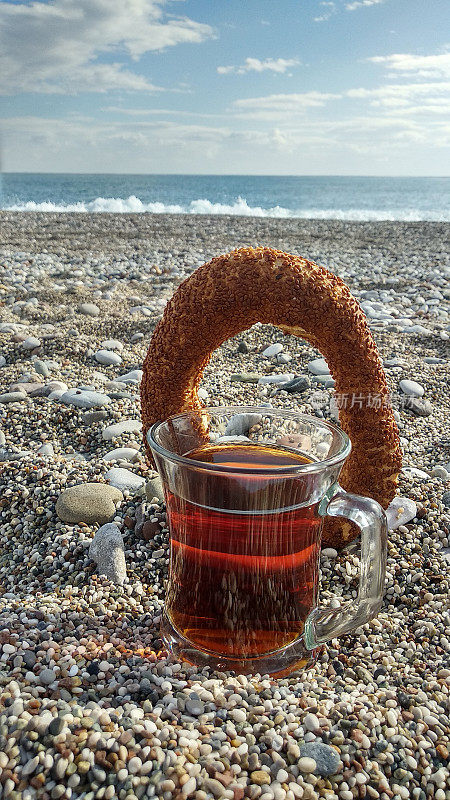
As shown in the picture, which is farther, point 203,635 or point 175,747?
point 203,635

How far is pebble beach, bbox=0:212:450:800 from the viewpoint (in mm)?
1309

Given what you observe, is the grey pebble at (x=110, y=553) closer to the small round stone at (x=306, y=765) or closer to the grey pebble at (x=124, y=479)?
the grey pebble at (x=124, y=479)

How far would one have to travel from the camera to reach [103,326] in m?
6.09

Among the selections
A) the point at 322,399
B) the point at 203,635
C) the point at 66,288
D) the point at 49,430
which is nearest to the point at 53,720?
the point at 203,635

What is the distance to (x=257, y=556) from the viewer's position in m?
1.60

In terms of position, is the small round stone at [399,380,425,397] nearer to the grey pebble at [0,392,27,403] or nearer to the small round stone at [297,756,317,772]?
the grey pebble at [0,392,27,403]

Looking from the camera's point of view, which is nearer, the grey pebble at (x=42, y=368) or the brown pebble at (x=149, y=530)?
the brown pebble at (x=149, y=530)

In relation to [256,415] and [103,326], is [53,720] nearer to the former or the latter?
[256,415]

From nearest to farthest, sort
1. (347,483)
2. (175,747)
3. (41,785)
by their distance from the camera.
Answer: (41,785) → (175,747) → (347,483)

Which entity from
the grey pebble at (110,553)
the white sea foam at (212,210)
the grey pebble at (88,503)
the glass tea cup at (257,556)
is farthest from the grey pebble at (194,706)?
the white sea foam at (212,210)

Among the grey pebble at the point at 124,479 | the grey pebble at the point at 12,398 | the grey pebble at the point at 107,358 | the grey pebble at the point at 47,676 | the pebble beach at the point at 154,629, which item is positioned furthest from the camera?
the grey pebble at the point at 107,358

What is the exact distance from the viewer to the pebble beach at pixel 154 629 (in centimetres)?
131

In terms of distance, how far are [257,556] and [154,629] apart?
51cm

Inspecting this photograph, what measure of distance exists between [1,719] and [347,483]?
4.72 feet
